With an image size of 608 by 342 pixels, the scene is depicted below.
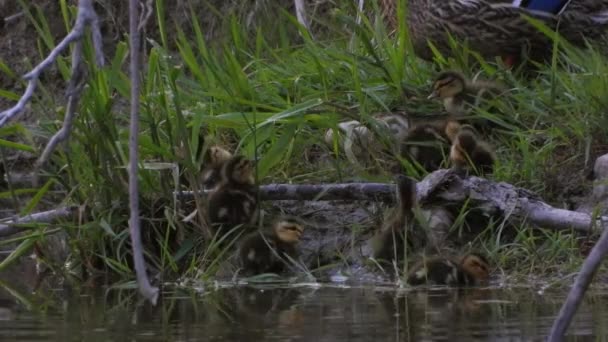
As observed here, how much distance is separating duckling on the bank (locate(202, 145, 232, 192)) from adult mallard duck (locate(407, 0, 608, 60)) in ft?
4.75

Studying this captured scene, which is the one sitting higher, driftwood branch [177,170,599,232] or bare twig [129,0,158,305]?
bare twig [129,0,158,305]

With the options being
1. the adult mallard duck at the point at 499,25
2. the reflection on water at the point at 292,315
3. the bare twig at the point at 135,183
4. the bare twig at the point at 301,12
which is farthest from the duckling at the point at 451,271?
the bare twig at the point at 301,12

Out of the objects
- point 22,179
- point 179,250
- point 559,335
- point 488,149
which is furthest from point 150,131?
point 559,335

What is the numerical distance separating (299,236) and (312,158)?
2.73 ft

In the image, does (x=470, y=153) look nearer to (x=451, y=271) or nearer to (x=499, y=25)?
(x=451, y=271)

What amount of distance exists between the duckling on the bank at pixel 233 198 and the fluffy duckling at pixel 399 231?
1.48 feet

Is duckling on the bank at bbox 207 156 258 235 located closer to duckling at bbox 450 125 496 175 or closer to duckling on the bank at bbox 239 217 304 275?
→ duckling on the bank at bbox 239 217 304 275

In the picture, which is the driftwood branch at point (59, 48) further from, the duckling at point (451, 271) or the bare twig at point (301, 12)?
the bare twig at point (301, 12)

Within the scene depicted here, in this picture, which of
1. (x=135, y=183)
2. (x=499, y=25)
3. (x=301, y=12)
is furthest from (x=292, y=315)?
(x=301, y=12)

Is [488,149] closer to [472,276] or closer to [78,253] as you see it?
[472,276]

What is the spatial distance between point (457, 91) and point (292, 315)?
1.97 m

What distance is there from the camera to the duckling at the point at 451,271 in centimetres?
411

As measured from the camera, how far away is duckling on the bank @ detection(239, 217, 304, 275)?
444 centimetres

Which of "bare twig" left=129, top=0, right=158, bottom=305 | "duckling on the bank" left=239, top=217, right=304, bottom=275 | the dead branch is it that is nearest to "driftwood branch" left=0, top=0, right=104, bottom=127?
"bare twig" left=129, top=0, right=158, bottom=305
